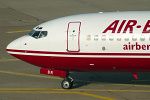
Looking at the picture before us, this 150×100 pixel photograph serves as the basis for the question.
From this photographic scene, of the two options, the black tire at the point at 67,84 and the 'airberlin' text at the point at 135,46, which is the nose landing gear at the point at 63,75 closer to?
the black tire at the point at 67,84

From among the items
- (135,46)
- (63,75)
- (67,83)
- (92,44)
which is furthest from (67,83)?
(135,46)

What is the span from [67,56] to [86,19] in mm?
2627

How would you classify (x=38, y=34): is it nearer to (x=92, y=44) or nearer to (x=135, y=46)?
(x=92, y=44)

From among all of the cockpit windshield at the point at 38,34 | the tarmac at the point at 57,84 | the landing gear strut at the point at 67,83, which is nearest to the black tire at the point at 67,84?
the landing gear strut at the point at 67,83

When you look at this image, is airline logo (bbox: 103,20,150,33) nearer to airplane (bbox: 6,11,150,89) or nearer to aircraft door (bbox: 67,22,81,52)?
airplane (bbox: 6,11,150,89)

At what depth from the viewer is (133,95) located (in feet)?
86.7

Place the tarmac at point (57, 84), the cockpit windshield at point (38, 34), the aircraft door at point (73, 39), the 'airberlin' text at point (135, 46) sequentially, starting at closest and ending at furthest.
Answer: the 'airberlin' text at point (135, 46) → the aircraft door at point (73, 39) → the tarmac at point (57, 84) → the cockpit windshield at point (38, 34)

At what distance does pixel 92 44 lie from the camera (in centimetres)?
2619

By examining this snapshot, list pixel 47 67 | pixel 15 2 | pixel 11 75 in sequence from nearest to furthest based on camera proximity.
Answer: pixel 47 67
pixel 11 75
pixel 15 2

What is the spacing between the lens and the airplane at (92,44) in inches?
1014

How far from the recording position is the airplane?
2577 centimetres

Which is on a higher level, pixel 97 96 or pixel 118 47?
pixel 118 47

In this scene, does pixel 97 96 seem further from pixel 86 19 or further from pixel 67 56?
pixel 86 19

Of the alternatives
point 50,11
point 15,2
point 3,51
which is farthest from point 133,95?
point 15,2
